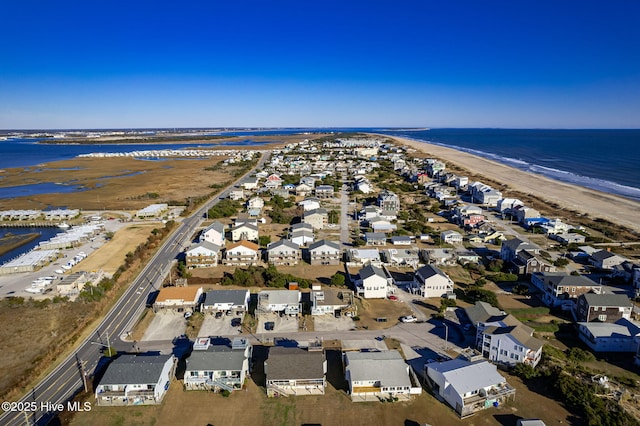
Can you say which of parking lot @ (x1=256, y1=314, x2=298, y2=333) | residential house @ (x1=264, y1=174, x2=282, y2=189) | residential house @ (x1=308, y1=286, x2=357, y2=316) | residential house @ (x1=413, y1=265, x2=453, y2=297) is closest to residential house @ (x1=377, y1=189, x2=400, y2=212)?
residential house @ (x1=264, y1=174, x2=282, y2=189)

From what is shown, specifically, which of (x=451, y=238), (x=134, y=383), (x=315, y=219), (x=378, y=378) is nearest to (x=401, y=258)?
(x=451, y=238)

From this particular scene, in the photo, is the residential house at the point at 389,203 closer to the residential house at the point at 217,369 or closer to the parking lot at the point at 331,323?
the parking lot at the point at 331,323

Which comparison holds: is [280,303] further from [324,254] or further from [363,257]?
[363,257]

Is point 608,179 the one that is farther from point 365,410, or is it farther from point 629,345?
point 365,410

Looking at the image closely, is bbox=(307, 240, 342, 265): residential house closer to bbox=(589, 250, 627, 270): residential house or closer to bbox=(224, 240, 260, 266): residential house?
bbox=(224, 240, 260, 266): residential house

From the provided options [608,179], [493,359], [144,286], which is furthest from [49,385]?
[608,179]
